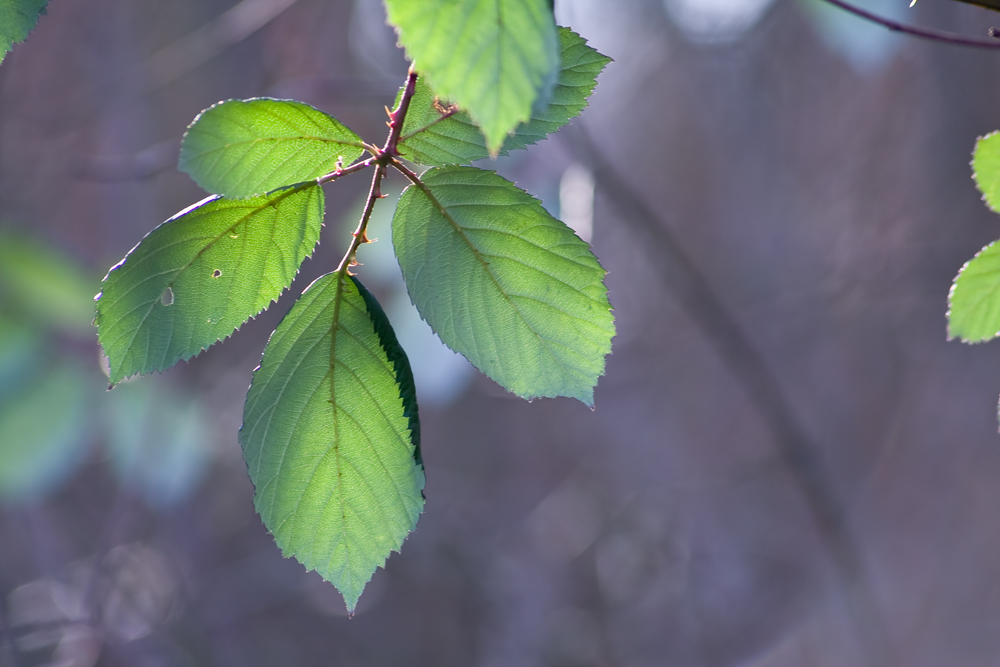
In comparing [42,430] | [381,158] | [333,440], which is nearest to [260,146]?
[381,158]


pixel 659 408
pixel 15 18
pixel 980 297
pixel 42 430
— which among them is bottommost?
pixel 980 297

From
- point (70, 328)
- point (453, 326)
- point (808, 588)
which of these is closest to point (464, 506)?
point (808, 588)

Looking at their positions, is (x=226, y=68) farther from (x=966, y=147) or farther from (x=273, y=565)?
(x=966, y=147)

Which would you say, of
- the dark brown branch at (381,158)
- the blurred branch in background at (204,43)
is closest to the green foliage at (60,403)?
the blurred branch in background at (204,43)

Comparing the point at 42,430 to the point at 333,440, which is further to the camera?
the point at 42,430

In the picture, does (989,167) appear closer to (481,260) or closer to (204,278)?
(481,260)

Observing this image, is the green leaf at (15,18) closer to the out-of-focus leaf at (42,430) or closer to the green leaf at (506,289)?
the green leaf at (506,289)
